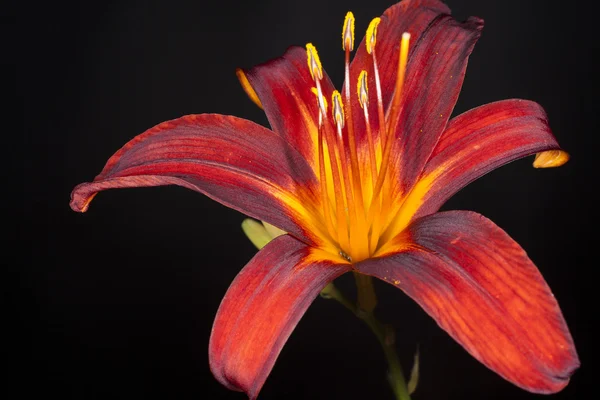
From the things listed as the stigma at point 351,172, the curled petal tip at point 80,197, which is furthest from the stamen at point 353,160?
the curled petal tip at point 80,197

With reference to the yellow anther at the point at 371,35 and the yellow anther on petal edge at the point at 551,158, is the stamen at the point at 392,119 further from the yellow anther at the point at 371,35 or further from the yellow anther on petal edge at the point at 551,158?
the yellow anther on petal edge at the point at 551,158

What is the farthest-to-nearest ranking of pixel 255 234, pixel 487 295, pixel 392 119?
pixel 255 234
pixel 392 119
pixel 487 295

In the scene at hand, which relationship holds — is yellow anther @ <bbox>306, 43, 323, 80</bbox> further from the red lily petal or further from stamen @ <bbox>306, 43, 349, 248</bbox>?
the red lily petal

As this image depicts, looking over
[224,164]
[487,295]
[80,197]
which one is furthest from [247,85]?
[487,295]

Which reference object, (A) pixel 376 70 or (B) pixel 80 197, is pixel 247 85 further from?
(B) pixel 80 197

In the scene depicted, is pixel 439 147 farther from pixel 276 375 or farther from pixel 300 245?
pixel 276 375

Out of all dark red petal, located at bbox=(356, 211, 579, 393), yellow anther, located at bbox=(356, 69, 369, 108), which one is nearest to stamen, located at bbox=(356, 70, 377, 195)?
yellow anther, located at bbox=(356, 69, 369, 108)

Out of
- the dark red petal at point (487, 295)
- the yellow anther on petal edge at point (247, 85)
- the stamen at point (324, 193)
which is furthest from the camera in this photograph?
the yellow anther on petal edge at point (247, 85)
